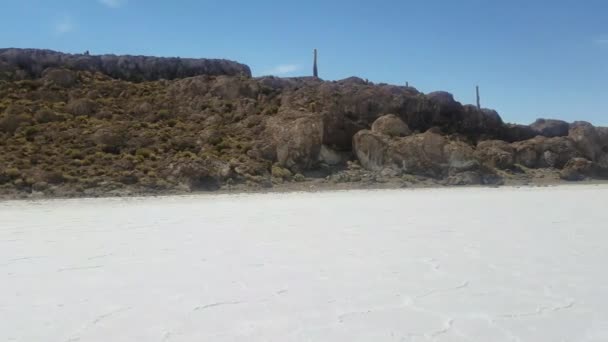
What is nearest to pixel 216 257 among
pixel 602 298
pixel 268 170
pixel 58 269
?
pixel 58 269

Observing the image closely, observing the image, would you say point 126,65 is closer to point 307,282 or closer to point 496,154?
point 496,154

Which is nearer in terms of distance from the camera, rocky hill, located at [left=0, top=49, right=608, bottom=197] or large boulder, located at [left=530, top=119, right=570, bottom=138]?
rocky hill, located at [left=0, top=49, right=608, bottom=197]

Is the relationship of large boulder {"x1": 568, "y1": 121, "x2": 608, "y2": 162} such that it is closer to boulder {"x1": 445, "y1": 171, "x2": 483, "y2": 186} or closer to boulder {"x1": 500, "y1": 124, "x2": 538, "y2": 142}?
boulder {"x1": 500, "y1": 124, "x2": 538, "y2": 142}

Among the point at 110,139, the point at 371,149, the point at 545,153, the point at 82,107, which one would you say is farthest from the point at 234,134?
the point at 545,153

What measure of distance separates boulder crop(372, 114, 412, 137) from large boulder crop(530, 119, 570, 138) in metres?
12.7

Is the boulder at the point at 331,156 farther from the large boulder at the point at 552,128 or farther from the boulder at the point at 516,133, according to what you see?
the large boulder at the point at 552,128

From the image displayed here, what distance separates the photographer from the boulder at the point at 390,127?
98.8 feet

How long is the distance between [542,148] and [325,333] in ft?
106

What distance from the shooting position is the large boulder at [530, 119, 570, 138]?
38.7 meters

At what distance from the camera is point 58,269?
633 centimetres

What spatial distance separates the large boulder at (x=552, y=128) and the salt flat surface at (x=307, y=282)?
30.5m

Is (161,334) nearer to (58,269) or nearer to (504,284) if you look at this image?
(58,269)

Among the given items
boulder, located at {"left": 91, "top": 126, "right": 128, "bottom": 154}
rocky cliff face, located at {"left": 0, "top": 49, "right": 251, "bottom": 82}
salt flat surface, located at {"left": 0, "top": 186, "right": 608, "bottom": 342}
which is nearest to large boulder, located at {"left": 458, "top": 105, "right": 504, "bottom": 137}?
rocky cliff face, located at {"left": 0, "top": 49, "right": 251, "bottom": 82}

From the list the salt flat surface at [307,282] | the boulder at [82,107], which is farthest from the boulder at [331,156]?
the salt flat surface at [307,282]
